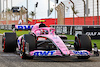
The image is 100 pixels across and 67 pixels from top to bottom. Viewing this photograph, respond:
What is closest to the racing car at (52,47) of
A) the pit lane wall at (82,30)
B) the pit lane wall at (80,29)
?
the pit lane wall at (80,29)

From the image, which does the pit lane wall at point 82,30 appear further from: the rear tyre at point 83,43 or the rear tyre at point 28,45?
the rear tyre at point 28,45

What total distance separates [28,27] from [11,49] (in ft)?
8.91

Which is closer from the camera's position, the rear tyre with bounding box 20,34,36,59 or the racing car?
the racing car

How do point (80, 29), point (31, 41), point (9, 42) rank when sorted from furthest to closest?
point (80, 29)
point (9, 42)
point (31, 41)

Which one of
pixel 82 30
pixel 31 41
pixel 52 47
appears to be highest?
pixel 31 41

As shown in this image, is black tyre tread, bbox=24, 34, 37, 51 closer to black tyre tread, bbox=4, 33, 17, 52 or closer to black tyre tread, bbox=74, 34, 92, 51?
black tyre tread, bbox=74, 34, 92, 51

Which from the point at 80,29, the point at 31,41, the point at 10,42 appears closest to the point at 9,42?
the point at 10,42

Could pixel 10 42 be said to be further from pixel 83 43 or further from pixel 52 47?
pixel 83 43

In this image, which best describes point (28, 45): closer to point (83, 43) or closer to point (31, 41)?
point (31, 41)

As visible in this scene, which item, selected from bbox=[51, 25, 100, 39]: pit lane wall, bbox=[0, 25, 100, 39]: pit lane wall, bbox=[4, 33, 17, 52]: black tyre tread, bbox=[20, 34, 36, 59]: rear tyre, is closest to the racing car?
bbox=[20, 34, 36, 59]: rear tyre

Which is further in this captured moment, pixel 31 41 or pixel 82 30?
pixel 82 30

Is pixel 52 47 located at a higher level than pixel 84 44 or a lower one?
lower

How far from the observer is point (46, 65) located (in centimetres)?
782

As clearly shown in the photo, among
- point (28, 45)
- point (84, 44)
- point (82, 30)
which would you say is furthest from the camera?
point (82, 30)
